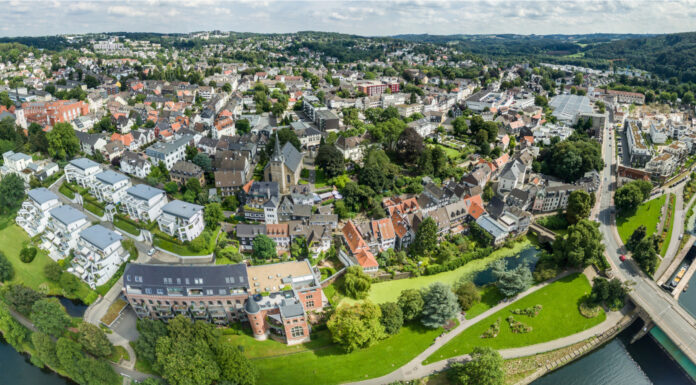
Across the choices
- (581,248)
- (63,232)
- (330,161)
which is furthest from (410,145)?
(63,232)

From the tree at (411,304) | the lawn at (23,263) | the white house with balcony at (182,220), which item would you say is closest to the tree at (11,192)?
the lawn at (23,263)

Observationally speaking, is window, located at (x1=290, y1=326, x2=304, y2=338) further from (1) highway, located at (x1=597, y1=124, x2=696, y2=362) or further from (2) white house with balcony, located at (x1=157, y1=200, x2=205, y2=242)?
(1) highway, located at (x1=597, y1=124, x2=696, y2=362)

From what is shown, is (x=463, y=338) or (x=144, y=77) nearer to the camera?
(x=463, y=338)

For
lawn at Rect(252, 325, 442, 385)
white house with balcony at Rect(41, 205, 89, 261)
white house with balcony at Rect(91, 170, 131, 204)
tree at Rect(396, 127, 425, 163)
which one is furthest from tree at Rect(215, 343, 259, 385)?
tree at Rect(396, 127, 425, 163)

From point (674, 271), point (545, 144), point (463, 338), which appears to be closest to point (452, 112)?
point (545, 144)

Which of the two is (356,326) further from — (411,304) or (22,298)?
(22,298)

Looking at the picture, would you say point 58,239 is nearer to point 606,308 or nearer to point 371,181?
point 371,181
